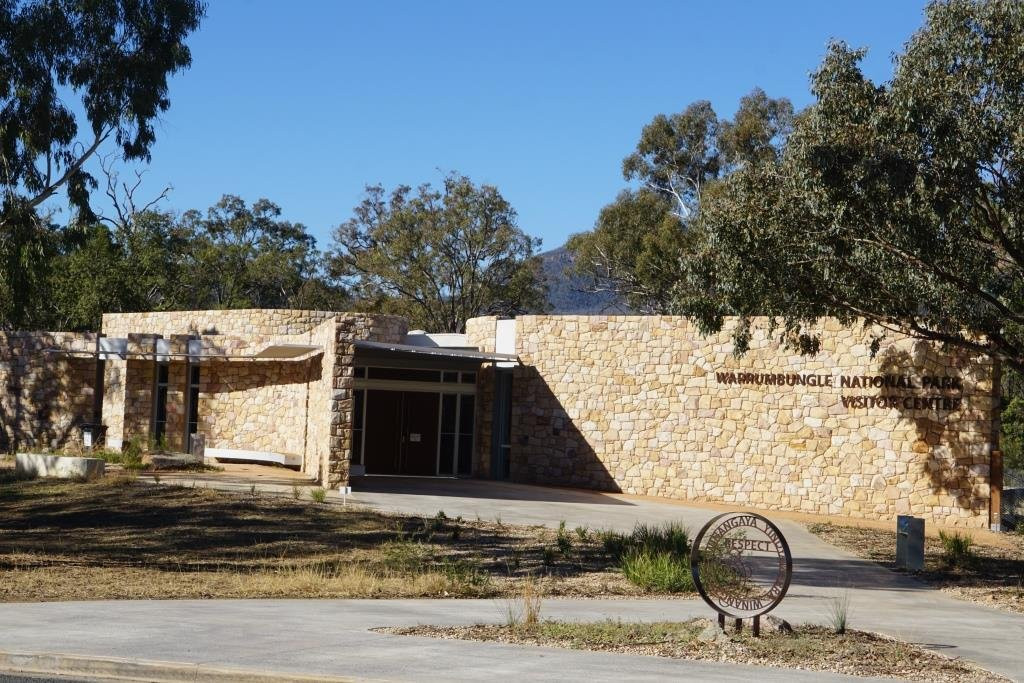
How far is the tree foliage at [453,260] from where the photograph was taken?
47.3 m

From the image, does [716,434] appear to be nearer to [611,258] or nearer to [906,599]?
[906,599]

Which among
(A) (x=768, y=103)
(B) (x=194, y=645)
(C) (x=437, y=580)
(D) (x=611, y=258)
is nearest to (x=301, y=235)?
(D) (x=611, y=258)

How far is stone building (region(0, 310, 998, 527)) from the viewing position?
72.3 ft

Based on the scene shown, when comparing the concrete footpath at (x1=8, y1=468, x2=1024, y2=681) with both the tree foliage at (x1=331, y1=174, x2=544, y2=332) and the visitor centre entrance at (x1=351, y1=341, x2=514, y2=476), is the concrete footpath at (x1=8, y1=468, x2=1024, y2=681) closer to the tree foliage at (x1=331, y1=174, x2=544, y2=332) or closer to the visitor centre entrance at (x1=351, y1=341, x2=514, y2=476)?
the visitor centre entrance at (x1=351, y1=341, x2=514, y2=476)

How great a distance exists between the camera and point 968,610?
40.7ft


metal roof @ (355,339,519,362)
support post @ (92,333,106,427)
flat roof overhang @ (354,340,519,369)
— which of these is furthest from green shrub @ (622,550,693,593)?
support post @ (92,333,106,427)

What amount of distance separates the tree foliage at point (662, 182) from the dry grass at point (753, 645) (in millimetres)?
32423

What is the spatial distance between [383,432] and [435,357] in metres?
2.95

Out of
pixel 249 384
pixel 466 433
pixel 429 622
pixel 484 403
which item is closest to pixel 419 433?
pixel 466 433

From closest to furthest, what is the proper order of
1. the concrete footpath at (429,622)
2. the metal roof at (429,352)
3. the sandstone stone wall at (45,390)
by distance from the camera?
the concrete footpath at (429,622) → the metal roof at (429,352) → the sandstone stone wall at (45,390)

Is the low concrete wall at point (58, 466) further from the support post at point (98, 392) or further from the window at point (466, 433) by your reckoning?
the window at point (466, 433)

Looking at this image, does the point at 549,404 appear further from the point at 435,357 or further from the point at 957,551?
the point at 957,551

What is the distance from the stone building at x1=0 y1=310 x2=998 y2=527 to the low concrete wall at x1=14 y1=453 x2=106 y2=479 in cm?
457

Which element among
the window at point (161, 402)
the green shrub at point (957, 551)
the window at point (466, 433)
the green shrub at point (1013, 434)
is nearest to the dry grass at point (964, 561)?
the green shrub at point (957, 551)
